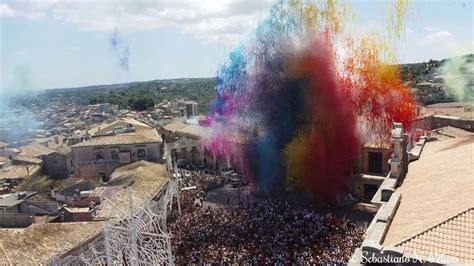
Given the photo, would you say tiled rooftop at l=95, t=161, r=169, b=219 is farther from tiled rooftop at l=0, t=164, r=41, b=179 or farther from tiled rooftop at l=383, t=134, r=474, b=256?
tiled rooftop at l=383, t=134, r=474, b=256

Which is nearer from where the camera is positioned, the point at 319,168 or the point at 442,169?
the point at 442,169

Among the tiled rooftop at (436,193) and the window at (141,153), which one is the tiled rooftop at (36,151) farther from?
the tiled rooftop at (436,193)

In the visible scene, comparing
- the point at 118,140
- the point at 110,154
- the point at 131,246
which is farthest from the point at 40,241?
the point at 118,140

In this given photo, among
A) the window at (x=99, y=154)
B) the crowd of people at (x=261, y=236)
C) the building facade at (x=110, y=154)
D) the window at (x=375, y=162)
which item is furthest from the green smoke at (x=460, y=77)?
the window at (x=99, y=154)

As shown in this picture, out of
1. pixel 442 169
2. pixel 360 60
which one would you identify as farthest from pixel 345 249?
pixel 360 60

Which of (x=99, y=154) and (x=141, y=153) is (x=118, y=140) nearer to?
(x=99, y=154)

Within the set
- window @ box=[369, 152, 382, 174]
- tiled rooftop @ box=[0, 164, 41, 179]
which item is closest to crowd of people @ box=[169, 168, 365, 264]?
window @ box=[369, 152, 382, 174]

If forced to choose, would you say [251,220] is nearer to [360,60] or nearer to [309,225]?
[309,225]
